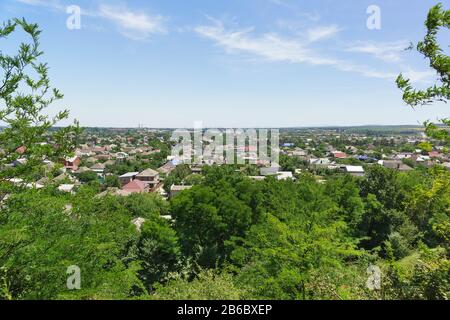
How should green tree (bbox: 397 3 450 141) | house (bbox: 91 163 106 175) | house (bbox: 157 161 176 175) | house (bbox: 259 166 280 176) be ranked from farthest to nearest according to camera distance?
house (bbox: 91 163 106 175) < house (bbox: 157 161 176 175) < house (bbox: 259 166 280 176) < green tree (bbox: 397 3 450 141)

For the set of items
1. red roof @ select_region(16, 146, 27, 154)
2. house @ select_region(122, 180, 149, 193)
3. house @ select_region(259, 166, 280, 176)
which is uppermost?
red roof @ select_region(16, 146, 27, 154)

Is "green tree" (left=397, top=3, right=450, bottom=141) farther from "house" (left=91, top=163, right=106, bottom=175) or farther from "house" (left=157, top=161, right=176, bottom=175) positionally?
"house" (left=91, top=163, right=106, bottom=175)

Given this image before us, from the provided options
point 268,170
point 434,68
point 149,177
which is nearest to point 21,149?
point 434,68

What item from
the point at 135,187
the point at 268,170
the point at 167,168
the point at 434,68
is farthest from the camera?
the point at 167,168

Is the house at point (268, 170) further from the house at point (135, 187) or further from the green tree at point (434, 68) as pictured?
the green tree at point (434, 68)

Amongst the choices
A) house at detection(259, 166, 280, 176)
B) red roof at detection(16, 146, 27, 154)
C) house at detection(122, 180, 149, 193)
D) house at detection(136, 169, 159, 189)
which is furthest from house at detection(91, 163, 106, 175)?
red roof at detection(16, 146, 27, 154)

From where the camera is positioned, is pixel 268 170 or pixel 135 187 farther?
pixel 268 170

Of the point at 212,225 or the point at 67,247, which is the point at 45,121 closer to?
the point at 67,247

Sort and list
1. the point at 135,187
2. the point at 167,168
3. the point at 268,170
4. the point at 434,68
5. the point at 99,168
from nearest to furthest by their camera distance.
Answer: the point at 434,68, the point at 135,187, the point at 268,170, the point at 99,168, the point at 167,168

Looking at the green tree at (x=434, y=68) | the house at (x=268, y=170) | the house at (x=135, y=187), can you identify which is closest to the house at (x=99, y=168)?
the house at (x=135, y=187)

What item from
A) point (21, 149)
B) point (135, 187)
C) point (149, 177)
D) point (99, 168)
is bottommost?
point (135, 187)

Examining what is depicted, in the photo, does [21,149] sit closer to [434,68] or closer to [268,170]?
[434,68]

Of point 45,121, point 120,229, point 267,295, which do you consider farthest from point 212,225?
point 45,121
